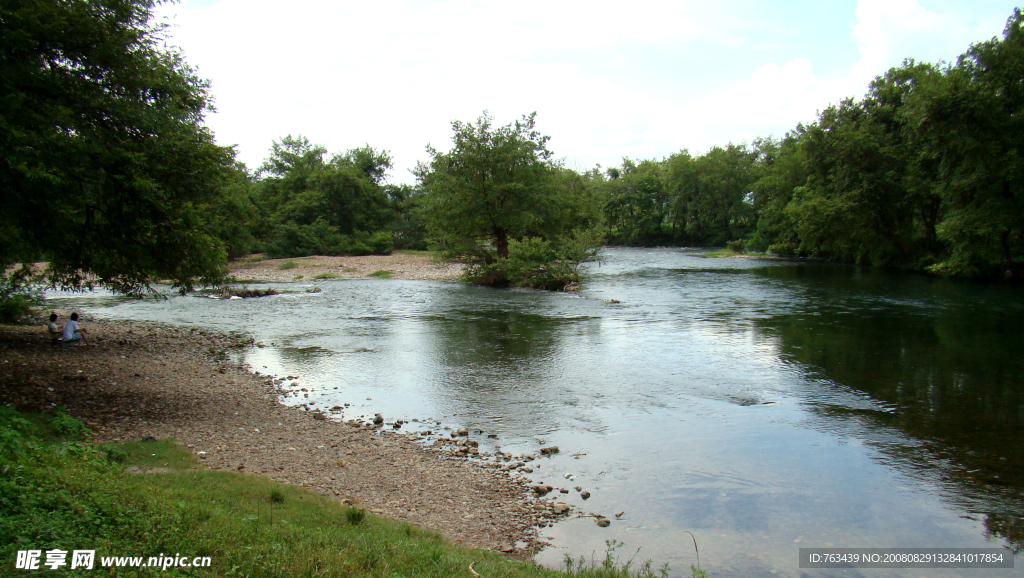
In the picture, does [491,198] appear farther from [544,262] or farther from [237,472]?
[237,472]

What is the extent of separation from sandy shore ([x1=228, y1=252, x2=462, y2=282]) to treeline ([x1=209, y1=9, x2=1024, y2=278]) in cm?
307

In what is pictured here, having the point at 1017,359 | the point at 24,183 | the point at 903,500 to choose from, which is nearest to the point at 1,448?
the point at 24,183

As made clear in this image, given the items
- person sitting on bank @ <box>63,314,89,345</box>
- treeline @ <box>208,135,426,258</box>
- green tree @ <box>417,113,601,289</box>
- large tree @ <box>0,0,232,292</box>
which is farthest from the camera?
treeline @ <box>208,135,426,258</box>

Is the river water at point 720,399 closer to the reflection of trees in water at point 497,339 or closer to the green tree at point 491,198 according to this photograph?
the reflection of trees in water at point 497,339

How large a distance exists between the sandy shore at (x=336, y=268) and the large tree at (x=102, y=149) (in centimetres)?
3497

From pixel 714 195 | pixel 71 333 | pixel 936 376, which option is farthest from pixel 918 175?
pixel 71 333

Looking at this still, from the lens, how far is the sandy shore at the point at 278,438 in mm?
8922

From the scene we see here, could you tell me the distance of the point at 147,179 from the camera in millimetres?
11539

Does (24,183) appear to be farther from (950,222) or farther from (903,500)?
(950,222)

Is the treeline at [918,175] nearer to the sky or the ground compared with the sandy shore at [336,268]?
nearer to the sky

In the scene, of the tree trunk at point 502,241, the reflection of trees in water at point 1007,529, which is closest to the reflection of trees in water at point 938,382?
the reflection of trees in water at point 1007,529

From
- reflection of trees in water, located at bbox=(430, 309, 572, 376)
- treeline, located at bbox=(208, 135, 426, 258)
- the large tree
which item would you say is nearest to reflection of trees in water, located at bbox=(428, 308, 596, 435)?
reflection of trees in water, located at bbox=(430, 309, 572, 376)

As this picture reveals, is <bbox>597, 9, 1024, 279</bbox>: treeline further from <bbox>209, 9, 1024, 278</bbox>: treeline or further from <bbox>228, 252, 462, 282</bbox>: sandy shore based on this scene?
<bbox>228, 252, 462, 282</bbox>: sandy shore

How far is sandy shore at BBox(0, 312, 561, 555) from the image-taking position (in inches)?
351
